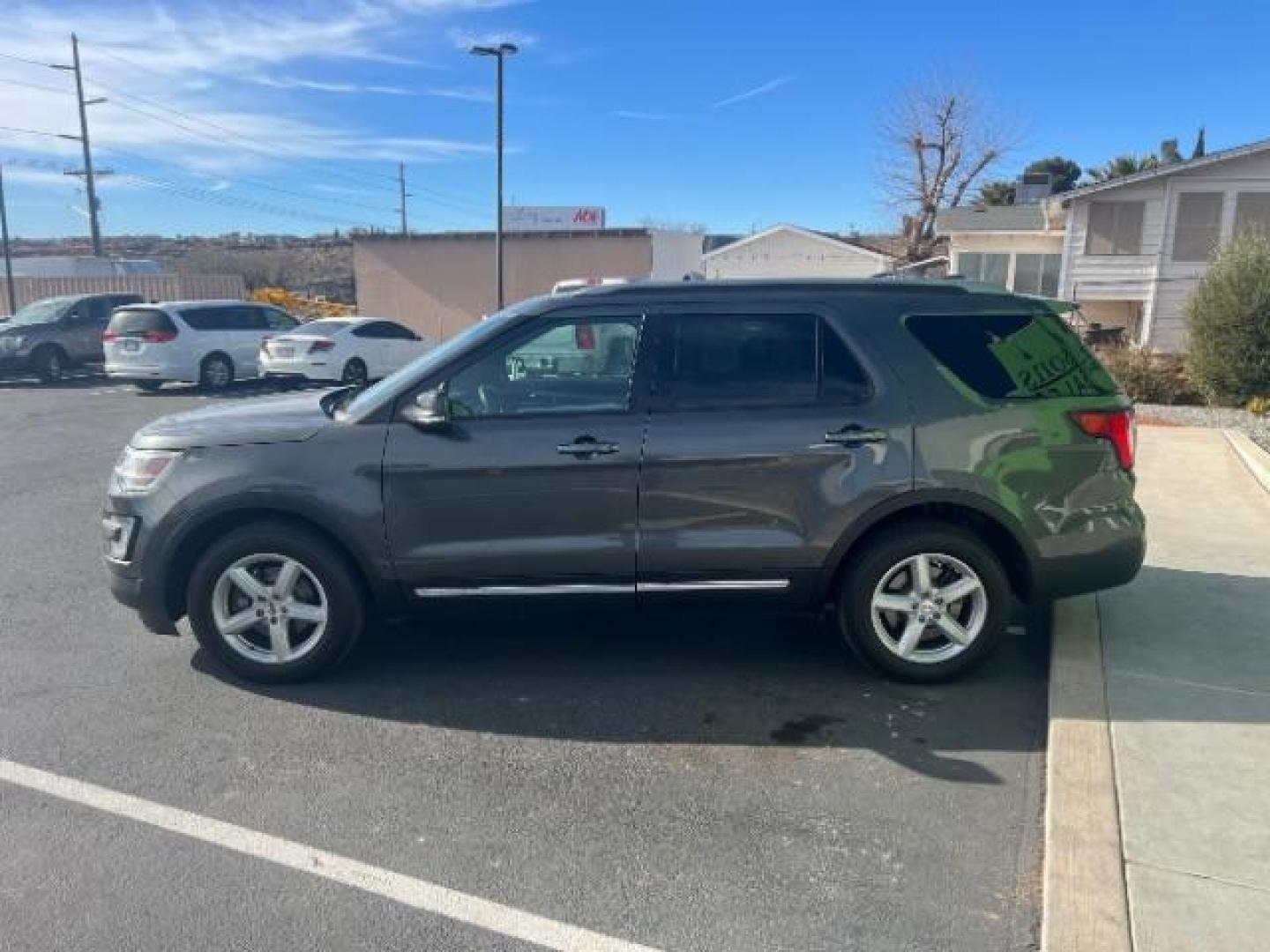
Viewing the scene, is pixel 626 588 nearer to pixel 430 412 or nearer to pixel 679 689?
pixel 679 689

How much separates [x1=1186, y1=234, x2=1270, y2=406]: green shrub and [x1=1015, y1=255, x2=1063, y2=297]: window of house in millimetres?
16163

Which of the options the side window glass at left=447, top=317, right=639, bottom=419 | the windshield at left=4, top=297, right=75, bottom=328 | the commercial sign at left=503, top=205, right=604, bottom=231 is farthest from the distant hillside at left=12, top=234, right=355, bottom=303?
the side window glass at left=447, top=317, right=639, bottom=419

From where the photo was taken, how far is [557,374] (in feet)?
14.0

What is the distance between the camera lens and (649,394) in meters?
4.12

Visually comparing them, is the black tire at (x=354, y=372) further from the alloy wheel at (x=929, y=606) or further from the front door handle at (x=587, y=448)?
the alloy wheel at (x=929, y=606)

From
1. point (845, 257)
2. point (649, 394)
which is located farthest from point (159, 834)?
point (845, 257)

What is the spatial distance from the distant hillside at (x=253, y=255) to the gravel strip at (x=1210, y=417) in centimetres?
5330

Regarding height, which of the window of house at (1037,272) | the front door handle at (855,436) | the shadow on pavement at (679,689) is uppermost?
the window of house at (1037,272)

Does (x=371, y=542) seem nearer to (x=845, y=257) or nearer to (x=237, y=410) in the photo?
(x=237, y=410)

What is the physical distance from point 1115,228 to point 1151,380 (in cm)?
1113

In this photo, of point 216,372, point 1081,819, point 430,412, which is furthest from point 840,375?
point 216,372

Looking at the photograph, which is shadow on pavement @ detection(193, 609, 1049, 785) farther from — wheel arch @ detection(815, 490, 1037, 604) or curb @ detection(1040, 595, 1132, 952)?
wheel arch @ detection(815, 490, 1037, 604)

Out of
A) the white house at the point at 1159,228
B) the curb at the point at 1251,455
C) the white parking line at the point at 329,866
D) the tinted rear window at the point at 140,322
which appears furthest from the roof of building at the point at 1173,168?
the white parking line at the point at 329,866

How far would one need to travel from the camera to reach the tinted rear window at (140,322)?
1686cm
